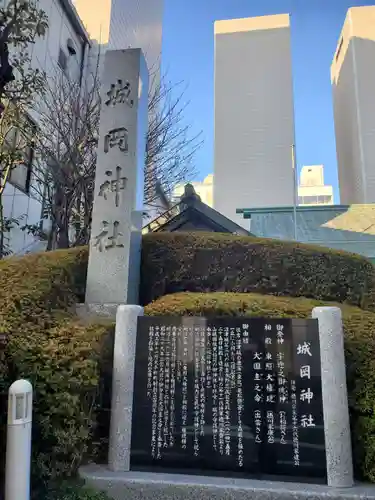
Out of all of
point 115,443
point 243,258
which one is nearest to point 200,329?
point 115,443

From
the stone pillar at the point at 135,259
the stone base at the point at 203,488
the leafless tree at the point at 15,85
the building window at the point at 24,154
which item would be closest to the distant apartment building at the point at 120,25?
the building window at the point at 24,154

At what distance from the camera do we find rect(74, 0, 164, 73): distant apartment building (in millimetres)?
16562

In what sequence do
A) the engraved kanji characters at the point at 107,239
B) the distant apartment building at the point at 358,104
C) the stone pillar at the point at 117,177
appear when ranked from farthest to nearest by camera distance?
the distant apartment building at the point at 358,104, the engraved kanji characters at the point at 107,239, the stone pillar at the point at 117,177

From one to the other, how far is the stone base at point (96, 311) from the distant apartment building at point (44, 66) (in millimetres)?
6741

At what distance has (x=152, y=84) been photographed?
1334 centimetres

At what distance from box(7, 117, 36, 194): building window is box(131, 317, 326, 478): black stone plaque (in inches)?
297

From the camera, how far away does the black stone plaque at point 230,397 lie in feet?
11.9

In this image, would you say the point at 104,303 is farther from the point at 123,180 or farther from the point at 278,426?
the point at 278,426

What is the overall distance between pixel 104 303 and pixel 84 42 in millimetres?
14349

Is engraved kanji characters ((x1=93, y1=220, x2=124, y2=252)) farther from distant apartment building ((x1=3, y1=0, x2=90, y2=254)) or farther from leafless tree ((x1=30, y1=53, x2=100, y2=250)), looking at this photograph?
distant apartment building ((x1=3, y1=0, x2=90, y2=254))

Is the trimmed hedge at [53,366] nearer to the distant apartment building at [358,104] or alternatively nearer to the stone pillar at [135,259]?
the stone pillar at [135,259]

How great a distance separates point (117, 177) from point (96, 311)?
1.74 metres

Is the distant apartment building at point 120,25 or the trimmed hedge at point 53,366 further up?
the distant apartment building at point 120,25

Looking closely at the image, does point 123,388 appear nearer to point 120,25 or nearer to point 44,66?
point 44,66
